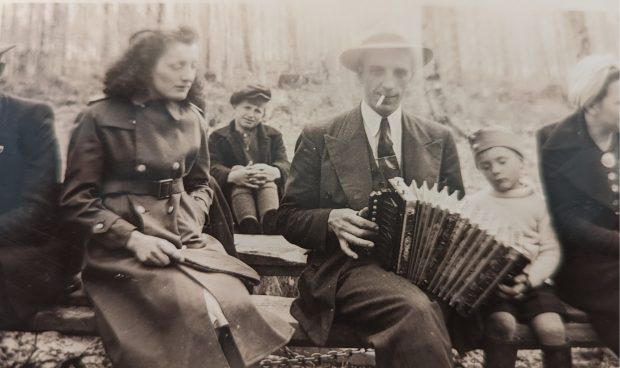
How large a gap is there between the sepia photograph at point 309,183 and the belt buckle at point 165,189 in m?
0.02

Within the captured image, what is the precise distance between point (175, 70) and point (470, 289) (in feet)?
6.92

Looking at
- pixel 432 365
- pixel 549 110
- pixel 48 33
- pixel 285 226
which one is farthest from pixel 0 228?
pixel 549 110

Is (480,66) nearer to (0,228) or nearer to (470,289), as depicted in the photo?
(470,289)

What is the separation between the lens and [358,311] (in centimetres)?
305

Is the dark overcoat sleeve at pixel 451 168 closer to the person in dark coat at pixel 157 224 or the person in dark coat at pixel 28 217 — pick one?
the person in dark coat at pixel 157 224

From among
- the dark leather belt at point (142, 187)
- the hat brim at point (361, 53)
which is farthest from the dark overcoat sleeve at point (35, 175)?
the hat brim at point (361, 53)

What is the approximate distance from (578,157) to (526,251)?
2.27ft

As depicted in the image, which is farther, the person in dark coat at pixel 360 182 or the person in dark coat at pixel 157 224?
the person in dark coat at pixel 360 182

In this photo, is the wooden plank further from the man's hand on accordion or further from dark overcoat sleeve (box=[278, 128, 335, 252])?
the man's hand on accordion

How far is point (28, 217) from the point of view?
3.18 metres

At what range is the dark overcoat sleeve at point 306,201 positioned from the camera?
323 centimetres

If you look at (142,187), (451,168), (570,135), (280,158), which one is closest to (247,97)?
(280,158)

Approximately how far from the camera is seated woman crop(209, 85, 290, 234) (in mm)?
3371

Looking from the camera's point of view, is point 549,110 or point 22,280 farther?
point 549,110
